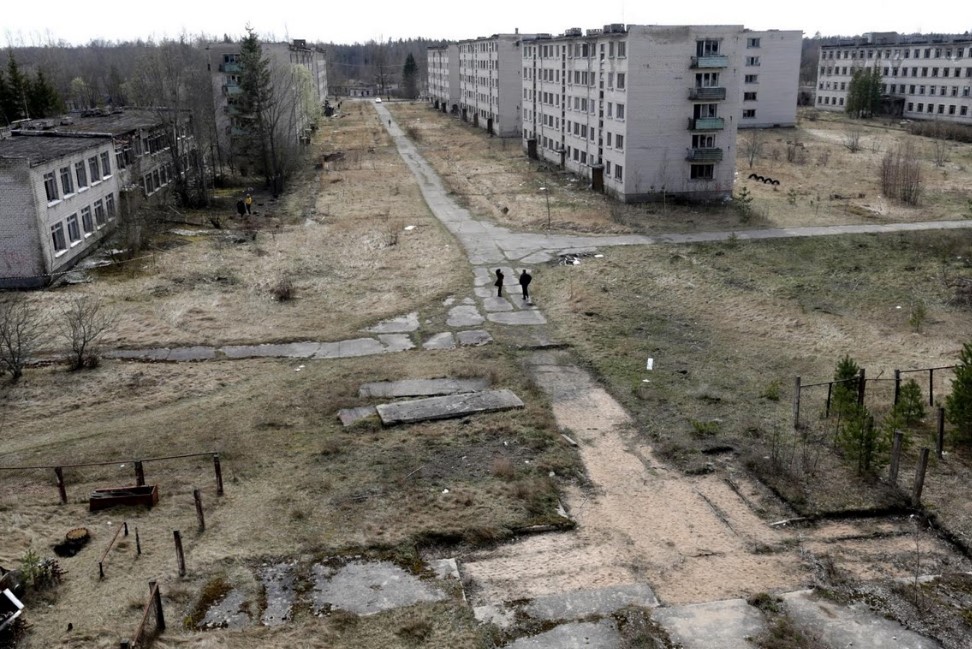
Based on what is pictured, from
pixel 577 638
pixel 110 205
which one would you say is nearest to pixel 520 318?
pixel 577 638

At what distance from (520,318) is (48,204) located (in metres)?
20.1

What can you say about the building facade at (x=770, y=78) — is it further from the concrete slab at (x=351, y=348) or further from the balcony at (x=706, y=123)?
the concrete slab at (x=351, y=348)

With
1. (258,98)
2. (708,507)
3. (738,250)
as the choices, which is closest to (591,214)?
(738,250)

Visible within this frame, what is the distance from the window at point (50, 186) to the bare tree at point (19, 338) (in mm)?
6107

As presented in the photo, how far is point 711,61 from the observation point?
44.2m

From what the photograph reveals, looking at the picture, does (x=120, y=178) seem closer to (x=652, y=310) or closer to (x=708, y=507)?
(x=652, y=310)

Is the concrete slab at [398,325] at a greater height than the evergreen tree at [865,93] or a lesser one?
lesser

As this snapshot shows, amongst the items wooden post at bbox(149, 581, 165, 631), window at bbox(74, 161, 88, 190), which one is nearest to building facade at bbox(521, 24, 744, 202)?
window at bbox(74, 161, 88, 190)

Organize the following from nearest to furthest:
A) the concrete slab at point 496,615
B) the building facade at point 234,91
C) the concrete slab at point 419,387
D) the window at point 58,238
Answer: the concrete slab at point 496,615
the concrete slab at point 419,387
the window at point 58,238
the building facade at point 234,91

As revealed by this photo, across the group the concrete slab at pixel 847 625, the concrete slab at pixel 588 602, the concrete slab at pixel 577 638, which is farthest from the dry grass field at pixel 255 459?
the concrete slab at pixel 847 625

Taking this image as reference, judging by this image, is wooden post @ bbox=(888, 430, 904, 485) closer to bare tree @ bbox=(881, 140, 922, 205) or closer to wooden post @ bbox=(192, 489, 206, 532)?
wooden post @ bbox=(192, 489, 206, 532)

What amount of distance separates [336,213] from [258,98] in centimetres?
1192

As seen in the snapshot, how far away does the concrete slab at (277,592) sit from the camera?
12.2 m

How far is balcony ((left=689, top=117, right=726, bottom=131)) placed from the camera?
149ft
